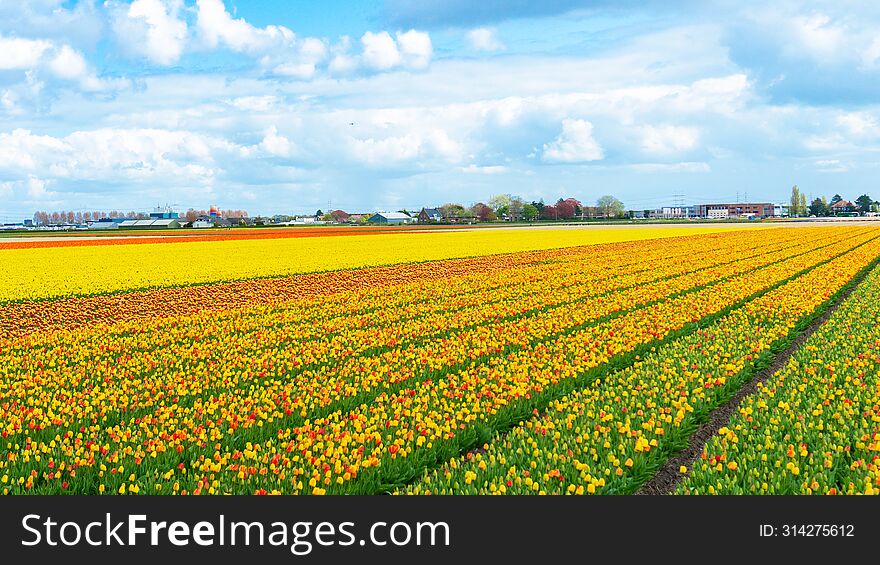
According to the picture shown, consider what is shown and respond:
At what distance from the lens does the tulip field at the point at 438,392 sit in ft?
23.7

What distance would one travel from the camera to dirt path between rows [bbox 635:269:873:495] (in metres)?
7.39

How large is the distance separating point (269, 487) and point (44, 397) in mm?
4999

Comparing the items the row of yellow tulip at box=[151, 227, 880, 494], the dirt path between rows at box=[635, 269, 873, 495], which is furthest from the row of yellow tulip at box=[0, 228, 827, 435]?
the dirt path between rows at box=[635, 269, 873, 495]

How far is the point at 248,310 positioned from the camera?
1894 cm

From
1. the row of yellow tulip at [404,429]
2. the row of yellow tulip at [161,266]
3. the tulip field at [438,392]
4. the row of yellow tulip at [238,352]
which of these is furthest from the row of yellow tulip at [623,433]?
the row of yellow tulip at [161,266]

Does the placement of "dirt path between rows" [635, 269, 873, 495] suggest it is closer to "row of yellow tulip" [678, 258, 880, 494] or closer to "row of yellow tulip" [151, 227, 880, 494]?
"row of yellow tulip" [678, 258, 880, 494]

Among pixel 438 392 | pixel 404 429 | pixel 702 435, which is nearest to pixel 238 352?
pixel 438 392

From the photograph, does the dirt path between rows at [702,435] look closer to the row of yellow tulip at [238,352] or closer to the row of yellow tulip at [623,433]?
the row of yellow tulip at [623,433]

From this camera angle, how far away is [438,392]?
33.2 ft

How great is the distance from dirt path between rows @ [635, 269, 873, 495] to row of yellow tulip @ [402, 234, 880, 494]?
0.39 feet
